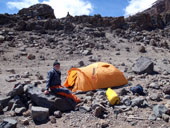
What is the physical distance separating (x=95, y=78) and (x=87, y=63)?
23.2ft

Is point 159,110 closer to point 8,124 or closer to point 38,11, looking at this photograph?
point 8,124

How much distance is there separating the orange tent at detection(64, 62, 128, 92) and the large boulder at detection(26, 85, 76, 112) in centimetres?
185

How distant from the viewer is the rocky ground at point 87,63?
418 centimetres

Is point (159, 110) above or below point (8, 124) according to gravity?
above

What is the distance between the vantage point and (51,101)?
15.1 ft

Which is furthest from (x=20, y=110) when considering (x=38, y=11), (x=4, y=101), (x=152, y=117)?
(x=38, y=11)

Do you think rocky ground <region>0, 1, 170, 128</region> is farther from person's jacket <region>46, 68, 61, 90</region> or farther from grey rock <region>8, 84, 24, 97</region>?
person's jacket <region>46, 68, 61, 90</region>

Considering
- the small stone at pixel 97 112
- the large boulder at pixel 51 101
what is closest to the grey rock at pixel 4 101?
the large boulder at pixel 51 101

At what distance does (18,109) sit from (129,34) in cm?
2585

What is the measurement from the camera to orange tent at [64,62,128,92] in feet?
22.2

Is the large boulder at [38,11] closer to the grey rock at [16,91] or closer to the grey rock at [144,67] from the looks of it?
the grey rock at [144,67]

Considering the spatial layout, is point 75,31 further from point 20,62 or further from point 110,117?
point 110,117

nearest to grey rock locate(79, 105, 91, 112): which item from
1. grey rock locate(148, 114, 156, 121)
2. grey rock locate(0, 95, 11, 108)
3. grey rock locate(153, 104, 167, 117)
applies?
grey rock locate(148, 114, 156, 121)

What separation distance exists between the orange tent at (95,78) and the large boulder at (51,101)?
1853 millimetres
